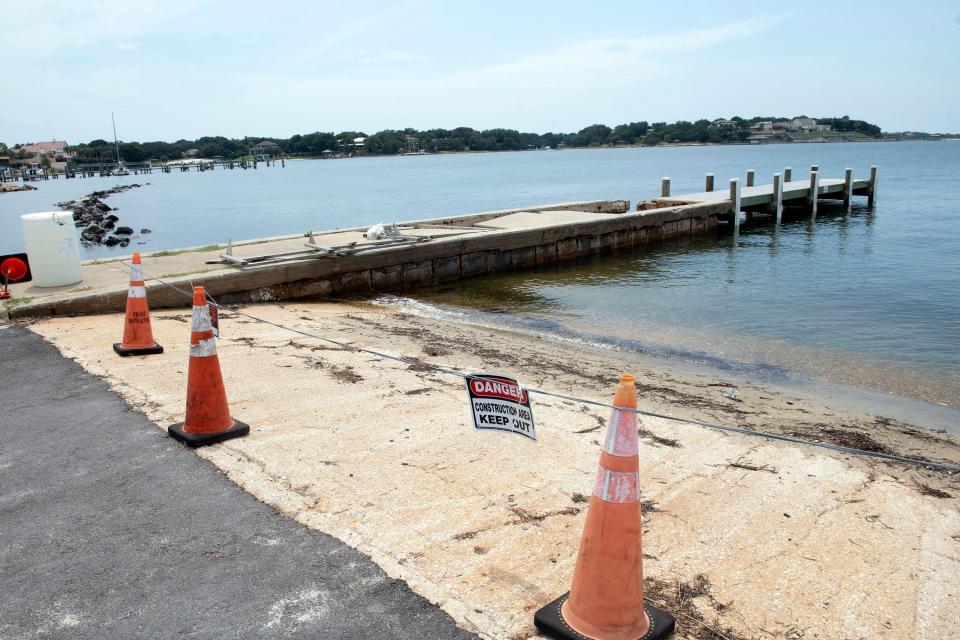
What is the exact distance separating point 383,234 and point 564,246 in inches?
255

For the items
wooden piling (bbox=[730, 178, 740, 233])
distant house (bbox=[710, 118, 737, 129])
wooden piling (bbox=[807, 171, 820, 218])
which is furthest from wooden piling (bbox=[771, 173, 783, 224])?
distant house (bbox=[710, 118, 737, 129])

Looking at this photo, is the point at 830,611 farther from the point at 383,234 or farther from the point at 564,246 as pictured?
the point at 564,246

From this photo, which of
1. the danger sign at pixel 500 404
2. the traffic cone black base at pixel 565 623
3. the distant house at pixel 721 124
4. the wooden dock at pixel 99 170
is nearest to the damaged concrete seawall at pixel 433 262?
the danger sign at pixel 500 404

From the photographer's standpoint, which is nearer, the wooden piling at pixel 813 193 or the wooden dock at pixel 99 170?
the wooden piling at pixel 813 193

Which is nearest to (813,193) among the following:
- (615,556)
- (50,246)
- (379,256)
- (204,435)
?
(379,256)

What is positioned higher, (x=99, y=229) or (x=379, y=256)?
(x=379, y=256)

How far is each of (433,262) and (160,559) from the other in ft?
42.7

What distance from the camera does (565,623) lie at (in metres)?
2.95

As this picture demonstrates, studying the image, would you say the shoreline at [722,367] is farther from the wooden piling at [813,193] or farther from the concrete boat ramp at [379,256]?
the wooden piling at [813,193]

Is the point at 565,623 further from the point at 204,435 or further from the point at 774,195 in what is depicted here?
the point at 774,195

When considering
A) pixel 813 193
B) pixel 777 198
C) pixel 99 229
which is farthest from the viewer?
pixel 99 229

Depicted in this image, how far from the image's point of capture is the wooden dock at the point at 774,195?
2775 centimetres

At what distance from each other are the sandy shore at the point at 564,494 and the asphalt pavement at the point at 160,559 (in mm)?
202

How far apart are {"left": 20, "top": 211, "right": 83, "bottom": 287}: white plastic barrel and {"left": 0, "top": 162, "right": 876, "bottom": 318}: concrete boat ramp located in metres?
0.17
